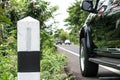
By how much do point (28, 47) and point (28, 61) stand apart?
0.10 m

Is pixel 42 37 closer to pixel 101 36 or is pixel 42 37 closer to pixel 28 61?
pixel 101 36

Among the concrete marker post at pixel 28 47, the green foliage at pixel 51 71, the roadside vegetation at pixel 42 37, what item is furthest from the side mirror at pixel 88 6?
the concrete marker post at pixel 28 47

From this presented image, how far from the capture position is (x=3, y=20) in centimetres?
287

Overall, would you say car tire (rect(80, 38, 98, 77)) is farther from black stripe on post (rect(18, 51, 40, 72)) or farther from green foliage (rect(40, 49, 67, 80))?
black stripe on post (rect(18, 51, 40, 72))

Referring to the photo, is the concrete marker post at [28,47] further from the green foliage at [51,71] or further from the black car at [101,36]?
the green foliage at [51,71]

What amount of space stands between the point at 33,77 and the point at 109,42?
13.0 ft

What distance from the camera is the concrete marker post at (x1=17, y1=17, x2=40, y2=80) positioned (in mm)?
2986

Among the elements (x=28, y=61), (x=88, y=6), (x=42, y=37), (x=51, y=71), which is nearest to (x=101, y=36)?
(x=88, y=6)

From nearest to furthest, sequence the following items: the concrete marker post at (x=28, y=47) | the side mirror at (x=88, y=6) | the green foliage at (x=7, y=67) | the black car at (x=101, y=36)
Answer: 1. the concrete marker post at (x=28, y=47)
2. the green foliage at (x=7, y=67)
3. the black car at (x=101, y=36)
4. the side mirror at (x=88, y=6)

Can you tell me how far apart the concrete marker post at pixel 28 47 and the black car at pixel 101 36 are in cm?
310

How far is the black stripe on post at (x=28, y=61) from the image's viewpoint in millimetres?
2988

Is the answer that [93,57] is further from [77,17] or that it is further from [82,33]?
[77,17]

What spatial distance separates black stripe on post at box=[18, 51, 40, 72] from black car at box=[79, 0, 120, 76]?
10.1ft

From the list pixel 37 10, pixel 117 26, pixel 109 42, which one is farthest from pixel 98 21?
pixel 37 10
